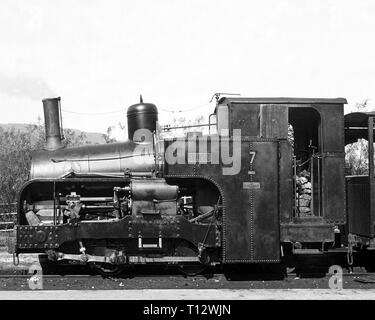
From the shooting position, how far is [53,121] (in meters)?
9.59

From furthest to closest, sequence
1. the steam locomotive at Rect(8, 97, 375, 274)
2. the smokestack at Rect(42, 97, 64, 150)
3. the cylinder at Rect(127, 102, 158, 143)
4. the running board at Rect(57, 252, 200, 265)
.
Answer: the smokestack at Rect(42, 97, 64, 150)
the cylinder at Rect(127, 102, 158, 143)
the running board at Rect(57, 252, 200, 265)
the steam locomotive at Rect(8, 97, 375, 274)

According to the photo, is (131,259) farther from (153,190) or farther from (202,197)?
(202,197)

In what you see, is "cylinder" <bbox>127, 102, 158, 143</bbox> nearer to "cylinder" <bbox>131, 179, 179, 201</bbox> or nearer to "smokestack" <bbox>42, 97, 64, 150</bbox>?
"cylinder" <bbox>131, 179, 179, 201</bbox>

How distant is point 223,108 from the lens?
29.0ft

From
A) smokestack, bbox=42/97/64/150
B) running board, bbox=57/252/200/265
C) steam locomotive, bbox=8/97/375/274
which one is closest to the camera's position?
steam locomotive, bbox=8/97/375/274

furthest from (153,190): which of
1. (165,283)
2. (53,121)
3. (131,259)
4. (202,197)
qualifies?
(53,121)

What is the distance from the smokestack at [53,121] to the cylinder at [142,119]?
132 cm

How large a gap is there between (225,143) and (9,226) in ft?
38.7

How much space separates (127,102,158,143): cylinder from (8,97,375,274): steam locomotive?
0.68 ft

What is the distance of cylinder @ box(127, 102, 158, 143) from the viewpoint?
9219 millimetres

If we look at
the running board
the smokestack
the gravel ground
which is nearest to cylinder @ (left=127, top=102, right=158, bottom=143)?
the smokestack

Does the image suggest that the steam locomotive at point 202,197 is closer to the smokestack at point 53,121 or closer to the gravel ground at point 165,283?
the gravel ground at point 165,283
